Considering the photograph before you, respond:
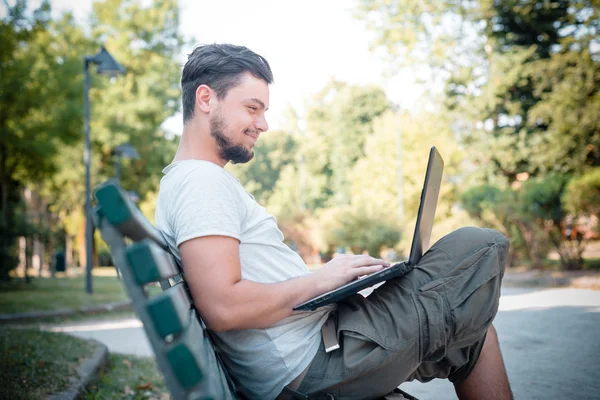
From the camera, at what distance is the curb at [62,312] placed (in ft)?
31.2

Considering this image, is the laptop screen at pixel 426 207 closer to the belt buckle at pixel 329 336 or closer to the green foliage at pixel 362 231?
the belt buckle at pixel 329 336

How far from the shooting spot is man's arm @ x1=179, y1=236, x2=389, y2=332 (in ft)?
6.23

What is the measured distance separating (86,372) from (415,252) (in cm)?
355

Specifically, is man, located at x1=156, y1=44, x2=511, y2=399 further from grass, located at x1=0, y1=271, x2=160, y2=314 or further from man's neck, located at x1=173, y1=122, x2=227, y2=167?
grass, located at x1=0, y1=271, x2=160, y2=314

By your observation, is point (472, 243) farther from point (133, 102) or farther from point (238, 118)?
point (133, 102)

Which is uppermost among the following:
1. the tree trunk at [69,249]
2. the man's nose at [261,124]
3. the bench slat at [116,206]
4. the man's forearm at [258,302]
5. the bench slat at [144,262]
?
the man's nose at [261,124]

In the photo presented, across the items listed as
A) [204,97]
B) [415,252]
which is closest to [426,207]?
[415,252]

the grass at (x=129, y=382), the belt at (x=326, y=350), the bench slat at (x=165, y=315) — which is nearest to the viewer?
the bench slat at (x=165, y=315)

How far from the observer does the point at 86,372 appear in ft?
15.5

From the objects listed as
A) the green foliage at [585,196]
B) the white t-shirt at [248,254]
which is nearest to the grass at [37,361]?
the white t-shirt at [248,254]

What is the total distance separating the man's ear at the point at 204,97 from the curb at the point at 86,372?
238cm

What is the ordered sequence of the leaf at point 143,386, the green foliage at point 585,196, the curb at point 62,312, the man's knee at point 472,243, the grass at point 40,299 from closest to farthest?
the man's knee at point 472,243 → the leaf at point 143,386 → the curb at point 62,312 → the grass at point 40,299 → the green foliage at point 585,196

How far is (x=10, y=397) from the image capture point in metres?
3.54

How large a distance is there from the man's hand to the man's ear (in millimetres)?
820
